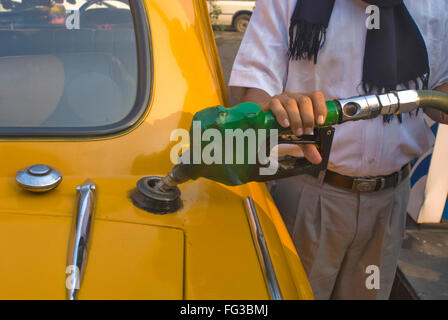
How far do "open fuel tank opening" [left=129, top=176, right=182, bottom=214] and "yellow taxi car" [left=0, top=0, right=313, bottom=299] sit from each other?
23mm

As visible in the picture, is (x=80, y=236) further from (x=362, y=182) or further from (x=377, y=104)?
(x=362, y=182)

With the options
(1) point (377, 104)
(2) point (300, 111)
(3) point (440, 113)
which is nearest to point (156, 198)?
(2) point (300, 111)

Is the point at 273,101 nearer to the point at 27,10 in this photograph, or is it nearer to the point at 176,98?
the point at 176,98

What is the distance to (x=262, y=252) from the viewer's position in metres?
1.03

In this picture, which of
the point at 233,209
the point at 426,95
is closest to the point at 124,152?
the point at 233,209

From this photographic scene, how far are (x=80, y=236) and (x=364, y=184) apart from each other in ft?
4.05

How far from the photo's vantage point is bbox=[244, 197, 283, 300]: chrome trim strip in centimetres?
93

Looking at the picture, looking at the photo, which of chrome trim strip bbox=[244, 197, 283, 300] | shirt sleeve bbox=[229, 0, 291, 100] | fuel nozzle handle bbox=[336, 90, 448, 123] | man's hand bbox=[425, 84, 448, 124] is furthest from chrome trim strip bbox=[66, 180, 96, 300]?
man's hand bbox=[425, 84, 448, 124]

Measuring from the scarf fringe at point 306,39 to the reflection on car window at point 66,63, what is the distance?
58 centimetres

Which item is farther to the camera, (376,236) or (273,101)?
(376,236)

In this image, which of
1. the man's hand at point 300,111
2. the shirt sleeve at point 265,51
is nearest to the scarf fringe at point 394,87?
the shirt sleeve at point 265,51

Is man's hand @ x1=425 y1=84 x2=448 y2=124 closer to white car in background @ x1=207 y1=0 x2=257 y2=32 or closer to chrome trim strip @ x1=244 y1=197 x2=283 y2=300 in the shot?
chrome trim strip @ x1=244 y1=197 x2=283 y2=300

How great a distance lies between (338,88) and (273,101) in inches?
27.5

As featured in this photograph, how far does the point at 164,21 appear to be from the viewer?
154cm
